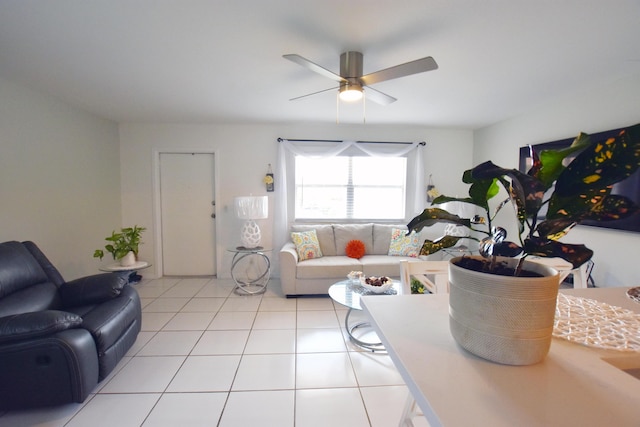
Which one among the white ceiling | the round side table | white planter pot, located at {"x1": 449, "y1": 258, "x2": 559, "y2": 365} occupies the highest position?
the white ceiling

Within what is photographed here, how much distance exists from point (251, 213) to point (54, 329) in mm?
2120

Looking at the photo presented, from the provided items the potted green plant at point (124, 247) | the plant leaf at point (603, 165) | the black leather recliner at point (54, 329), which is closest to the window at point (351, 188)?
the potted green plant at point (124, 247)

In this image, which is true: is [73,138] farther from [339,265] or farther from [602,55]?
[602,55]

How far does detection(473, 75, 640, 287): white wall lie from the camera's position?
2.21 metres

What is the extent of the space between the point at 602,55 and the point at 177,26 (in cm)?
288

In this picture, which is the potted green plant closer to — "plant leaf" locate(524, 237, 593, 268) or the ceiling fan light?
the ceiling fan light

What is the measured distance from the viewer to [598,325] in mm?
832

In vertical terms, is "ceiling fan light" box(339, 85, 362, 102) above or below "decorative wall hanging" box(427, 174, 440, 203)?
above

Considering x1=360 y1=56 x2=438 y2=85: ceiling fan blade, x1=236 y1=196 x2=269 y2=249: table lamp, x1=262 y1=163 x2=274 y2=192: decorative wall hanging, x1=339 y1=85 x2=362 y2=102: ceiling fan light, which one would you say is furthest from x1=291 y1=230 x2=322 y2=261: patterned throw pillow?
x1=360 y1=56 x2=438 y2=85: ceiling fan blade

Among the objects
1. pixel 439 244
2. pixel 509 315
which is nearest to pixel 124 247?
pixel 439 244

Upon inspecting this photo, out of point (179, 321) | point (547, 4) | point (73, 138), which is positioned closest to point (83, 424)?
point (179, 321)

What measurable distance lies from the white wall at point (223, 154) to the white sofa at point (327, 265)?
2.58 ft

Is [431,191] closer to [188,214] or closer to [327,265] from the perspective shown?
[327,265]

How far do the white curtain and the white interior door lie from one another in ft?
3.27
